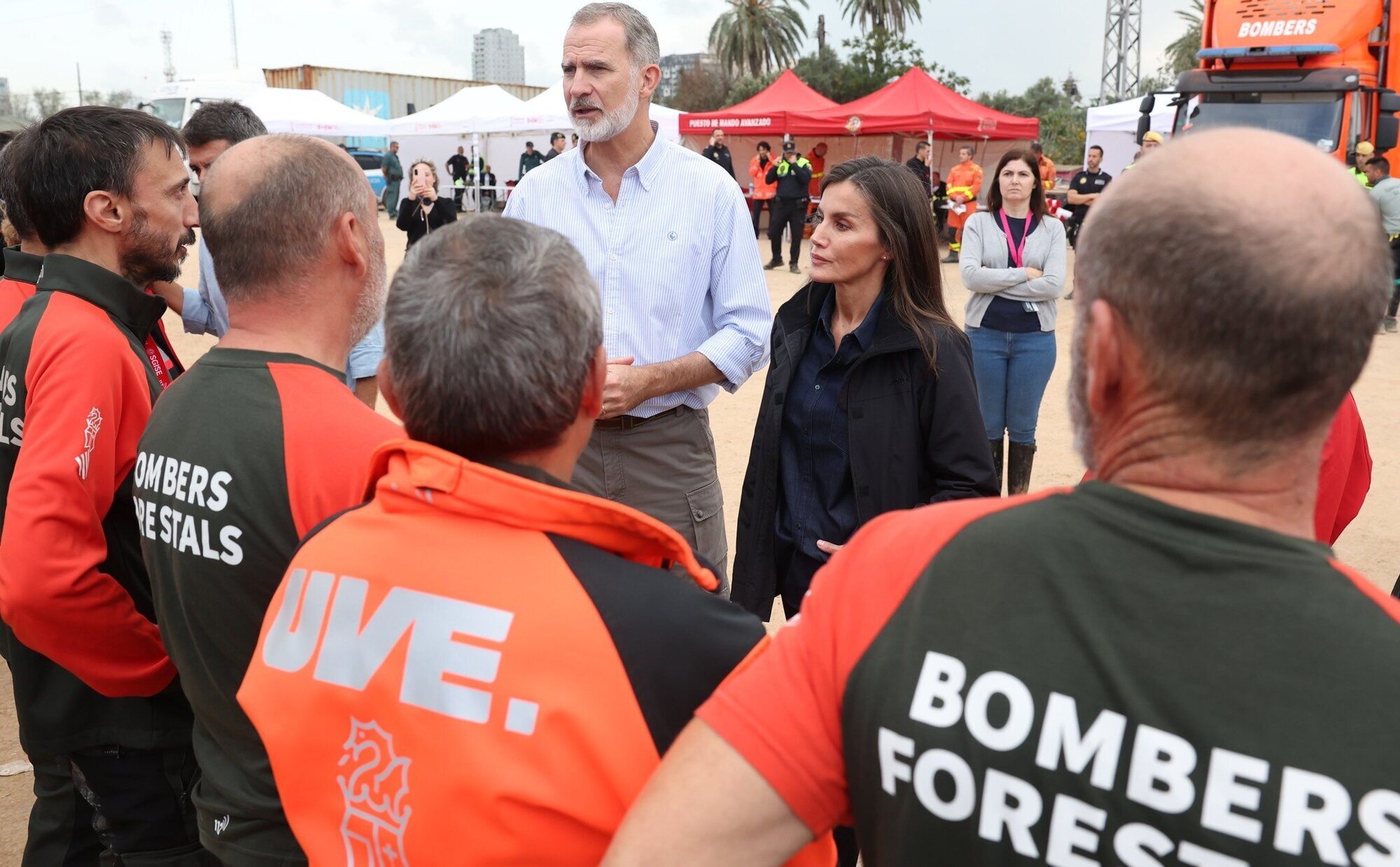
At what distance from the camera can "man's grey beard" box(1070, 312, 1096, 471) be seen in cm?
109

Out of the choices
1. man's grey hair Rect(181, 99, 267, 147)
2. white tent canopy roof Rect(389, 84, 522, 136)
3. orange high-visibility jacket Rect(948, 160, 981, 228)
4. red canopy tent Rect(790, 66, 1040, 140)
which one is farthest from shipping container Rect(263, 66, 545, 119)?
man's grey hair Rect(181, 99, 267, 147)

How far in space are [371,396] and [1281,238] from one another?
3.52 m

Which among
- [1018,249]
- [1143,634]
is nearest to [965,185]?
[1018,249]

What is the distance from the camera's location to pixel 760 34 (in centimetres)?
5025

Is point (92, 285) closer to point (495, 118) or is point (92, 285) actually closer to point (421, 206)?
point (421, 206)

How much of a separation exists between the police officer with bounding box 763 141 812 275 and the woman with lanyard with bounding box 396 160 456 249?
6879 mm

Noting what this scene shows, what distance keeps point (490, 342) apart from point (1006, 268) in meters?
4.61

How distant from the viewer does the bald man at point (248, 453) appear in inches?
71.1

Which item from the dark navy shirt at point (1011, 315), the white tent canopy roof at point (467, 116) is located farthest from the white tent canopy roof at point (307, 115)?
the dark navy shirt at point (1011, 315)

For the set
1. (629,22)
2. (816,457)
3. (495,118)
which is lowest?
(816,457)

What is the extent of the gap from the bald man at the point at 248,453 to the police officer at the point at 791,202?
15473 mm

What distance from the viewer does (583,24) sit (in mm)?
3377

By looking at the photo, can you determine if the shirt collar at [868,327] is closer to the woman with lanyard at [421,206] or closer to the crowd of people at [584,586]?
the crowd of people at [584,586]

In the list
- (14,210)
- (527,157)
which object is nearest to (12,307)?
(14,210)
